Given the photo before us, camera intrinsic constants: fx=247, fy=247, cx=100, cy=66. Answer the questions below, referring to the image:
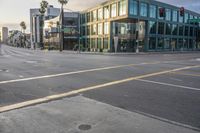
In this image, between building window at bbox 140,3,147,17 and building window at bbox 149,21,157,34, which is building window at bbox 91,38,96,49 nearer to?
building window at bbox 149,21,157,34

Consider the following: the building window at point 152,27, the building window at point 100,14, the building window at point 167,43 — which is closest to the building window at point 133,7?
the building window at point 152,27

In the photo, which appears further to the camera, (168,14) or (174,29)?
(174,29)

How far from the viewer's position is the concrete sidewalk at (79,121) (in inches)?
211

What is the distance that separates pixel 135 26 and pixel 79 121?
189 feet

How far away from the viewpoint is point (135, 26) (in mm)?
61594

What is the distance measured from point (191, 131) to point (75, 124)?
2568 mm

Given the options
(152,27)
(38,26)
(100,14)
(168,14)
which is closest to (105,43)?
(100,14)

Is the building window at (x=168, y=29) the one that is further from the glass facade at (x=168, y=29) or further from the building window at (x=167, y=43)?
the building window at (x=167, y=43)

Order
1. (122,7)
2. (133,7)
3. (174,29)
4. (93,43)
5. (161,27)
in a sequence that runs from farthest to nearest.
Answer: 1. (93,43)
2. (174,29)
3. (161,27)
4. (122,7)
5. (133,7)

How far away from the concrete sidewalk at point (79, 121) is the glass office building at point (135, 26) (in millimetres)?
49773

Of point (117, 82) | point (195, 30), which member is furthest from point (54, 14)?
point (117, 82)

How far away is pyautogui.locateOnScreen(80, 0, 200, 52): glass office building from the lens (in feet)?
191

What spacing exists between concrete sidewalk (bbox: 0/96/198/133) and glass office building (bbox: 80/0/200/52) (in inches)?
1960

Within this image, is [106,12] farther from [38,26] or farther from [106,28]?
[38,26]
